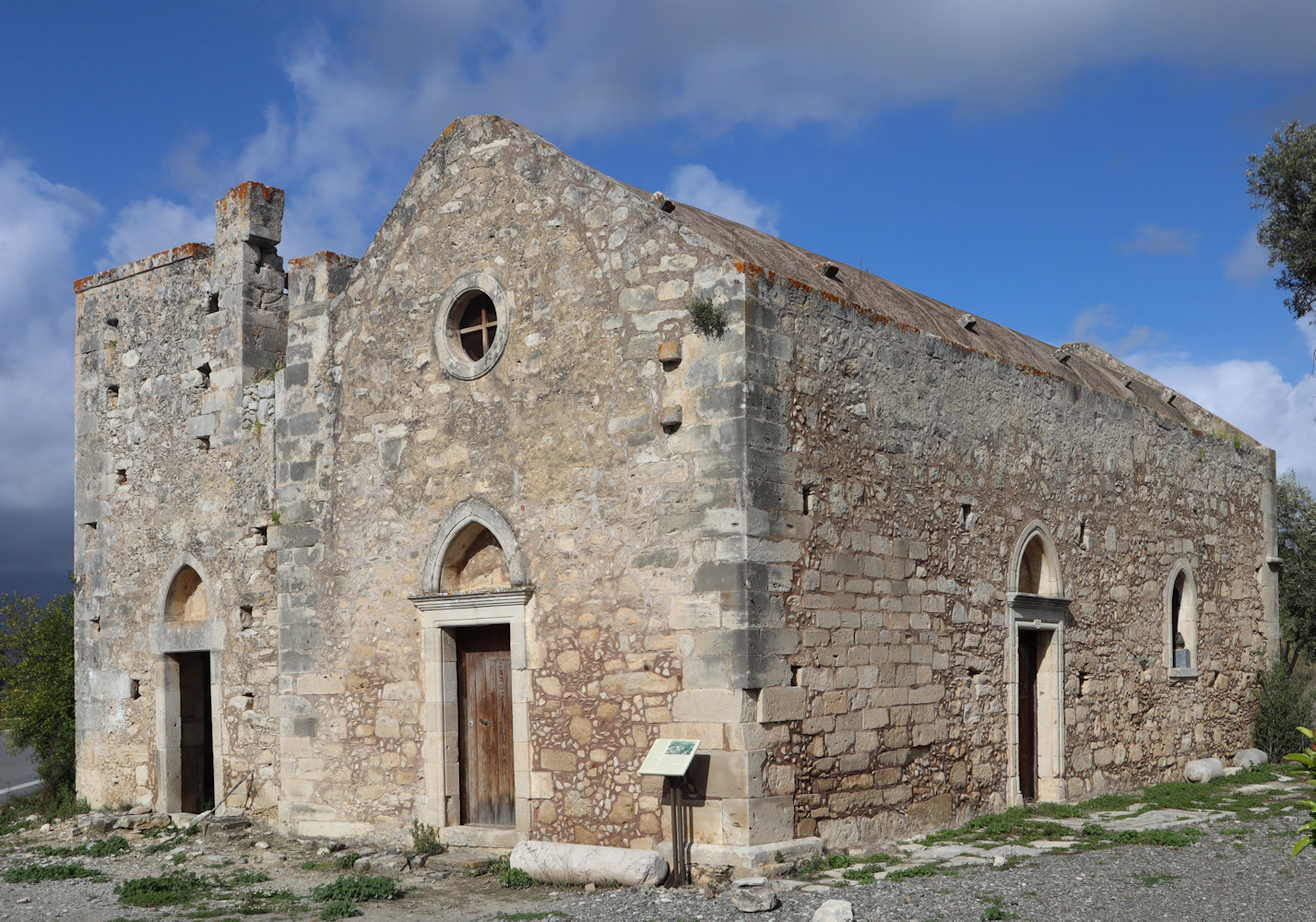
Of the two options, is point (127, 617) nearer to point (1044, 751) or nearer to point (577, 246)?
point (577, 246)

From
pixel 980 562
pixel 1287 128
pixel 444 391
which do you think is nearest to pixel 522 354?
pixel 444 391

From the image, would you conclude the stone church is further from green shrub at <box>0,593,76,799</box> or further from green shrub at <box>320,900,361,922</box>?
green shrub at <box>320,900,361,922</box>

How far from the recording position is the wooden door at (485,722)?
10.3 meters

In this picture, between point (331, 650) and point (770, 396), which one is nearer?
point (770, 396)

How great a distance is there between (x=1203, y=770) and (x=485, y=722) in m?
8.64

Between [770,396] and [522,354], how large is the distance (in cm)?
218

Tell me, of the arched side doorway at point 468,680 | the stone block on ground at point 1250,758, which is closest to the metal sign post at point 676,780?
the arched side doorway at point 468,680

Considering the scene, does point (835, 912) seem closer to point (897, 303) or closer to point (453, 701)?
point (453, 701)

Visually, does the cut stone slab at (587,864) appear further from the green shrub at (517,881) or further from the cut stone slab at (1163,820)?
the cut stone slab at (1163,820)

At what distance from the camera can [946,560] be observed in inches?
429

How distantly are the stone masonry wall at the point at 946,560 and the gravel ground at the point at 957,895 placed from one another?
119cm

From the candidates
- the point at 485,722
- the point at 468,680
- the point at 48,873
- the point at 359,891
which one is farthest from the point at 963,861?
the point at 48,873

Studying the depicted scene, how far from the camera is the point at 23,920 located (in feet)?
28.4

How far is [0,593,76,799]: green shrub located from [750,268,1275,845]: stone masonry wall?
30.4 ft
